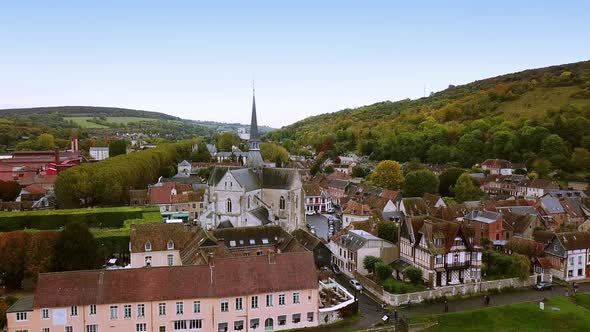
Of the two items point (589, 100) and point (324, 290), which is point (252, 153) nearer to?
point (324, 290)

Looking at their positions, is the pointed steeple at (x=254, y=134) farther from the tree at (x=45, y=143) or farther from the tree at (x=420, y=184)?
the tree at (x=45, y=143)

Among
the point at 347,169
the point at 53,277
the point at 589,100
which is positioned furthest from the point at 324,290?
the point at 589,100

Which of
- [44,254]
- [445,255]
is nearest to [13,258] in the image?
[44,254]

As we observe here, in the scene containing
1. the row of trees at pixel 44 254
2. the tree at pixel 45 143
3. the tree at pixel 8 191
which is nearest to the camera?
the row of trees at pixel 44 254

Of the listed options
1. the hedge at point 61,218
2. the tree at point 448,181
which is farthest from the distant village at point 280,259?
the tree at point 448,181

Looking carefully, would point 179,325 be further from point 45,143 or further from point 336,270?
point 45,143

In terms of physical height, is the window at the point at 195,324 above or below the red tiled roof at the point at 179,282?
below
